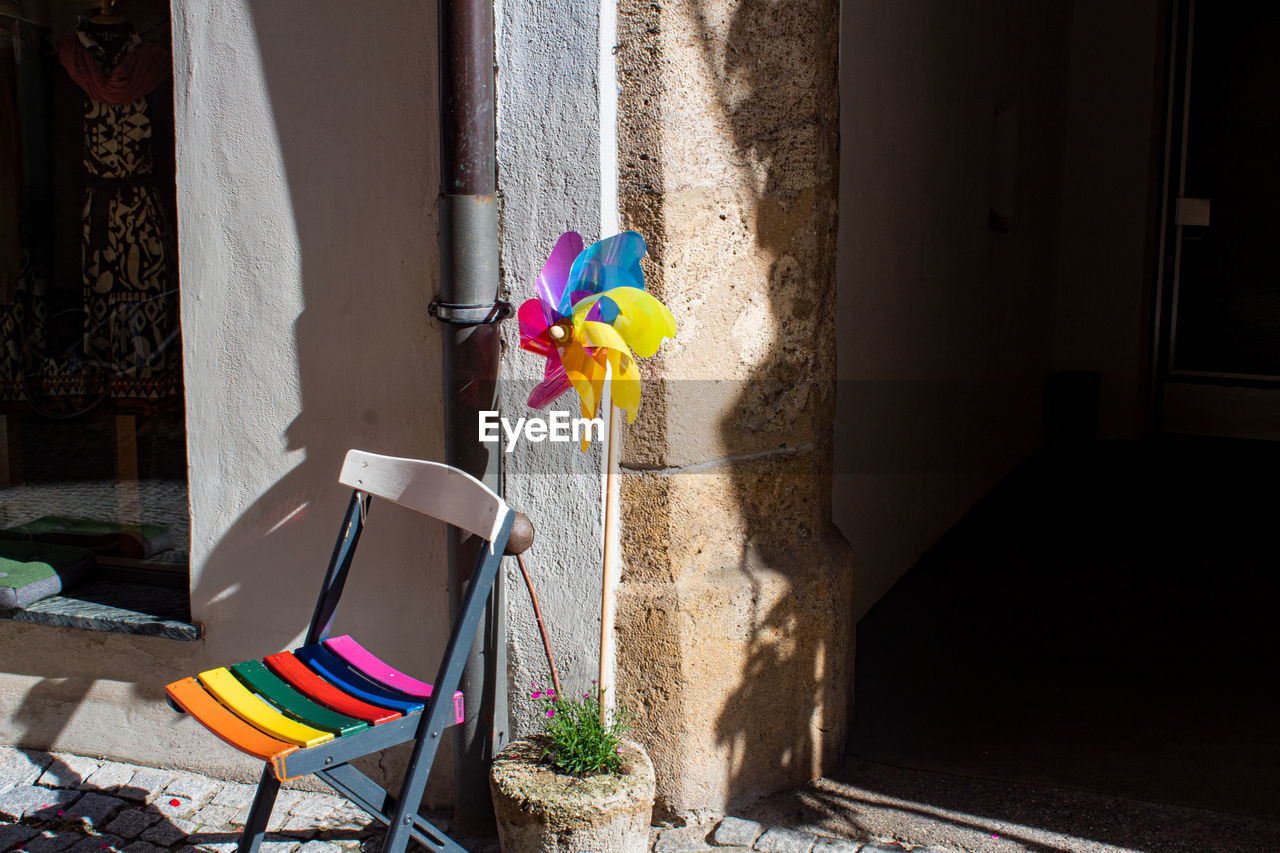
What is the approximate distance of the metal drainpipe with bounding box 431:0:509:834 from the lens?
2.60 metres

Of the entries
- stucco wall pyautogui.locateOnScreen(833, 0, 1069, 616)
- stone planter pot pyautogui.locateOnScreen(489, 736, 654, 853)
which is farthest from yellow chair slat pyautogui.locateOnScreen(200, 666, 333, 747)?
stucco wall pyautogui.locateOnScreen(833, 0, 1069, 616)

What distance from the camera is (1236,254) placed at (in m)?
7.28

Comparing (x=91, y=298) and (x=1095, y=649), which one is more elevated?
(x=91, y=298)

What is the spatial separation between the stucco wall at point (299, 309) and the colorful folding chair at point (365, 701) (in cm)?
32

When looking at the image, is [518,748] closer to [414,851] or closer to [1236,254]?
[414,851]

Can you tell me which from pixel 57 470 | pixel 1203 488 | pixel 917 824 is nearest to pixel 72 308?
pixel 57 470

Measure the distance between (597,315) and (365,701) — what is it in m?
0.96

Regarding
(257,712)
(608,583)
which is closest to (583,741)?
(608,583)

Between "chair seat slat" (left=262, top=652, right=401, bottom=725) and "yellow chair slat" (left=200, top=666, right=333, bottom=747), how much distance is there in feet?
0.30

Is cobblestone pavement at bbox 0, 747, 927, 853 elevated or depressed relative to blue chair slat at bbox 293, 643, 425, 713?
depressed

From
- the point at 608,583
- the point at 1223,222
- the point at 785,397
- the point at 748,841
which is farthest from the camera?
the point at 1223,222

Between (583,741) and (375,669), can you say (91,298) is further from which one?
(583,741)

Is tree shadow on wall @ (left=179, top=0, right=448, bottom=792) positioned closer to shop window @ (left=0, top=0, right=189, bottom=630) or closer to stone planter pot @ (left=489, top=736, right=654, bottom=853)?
shop window @ (left=0, top=0, right=189, bottom=630)

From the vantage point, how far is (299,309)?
299 cm
